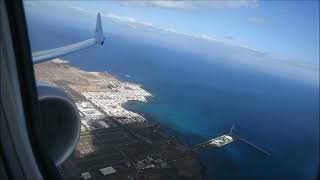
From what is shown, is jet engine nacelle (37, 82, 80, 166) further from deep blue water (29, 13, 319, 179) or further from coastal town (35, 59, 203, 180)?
coastal town (35, 59, 203, 180)

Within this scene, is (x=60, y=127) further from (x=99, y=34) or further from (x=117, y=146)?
(x=117, y=146)

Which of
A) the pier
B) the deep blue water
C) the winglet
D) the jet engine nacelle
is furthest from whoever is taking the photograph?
the pier

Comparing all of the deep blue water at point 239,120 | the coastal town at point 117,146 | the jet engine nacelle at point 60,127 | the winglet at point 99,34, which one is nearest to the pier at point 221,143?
the deep blue water at point 239,120

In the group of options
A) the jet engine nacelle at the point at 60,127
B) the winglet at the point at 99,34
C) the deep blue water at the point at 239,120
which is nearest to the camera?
the jet engine nacelle at the point at 60,127

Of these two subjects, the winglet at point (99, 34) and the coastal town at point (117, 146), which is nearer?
the winglet at point (99, 34)

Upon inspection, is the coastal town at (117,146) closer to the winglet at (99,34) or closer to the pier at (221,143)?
the pier at (221,143)

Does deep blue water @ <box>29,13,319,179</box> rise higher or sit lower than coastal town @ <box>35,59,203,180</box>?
lower

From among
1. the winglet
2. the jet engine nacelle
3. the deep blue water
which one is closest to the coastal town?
the deep blue water
